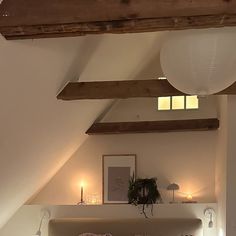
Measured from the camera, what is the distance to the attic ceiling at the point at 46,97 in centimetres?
265

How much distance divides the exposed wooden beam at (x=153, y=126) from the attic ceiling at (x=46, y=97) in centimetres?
21

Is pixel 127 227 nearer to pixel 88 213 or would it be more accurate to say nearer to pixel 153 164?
pixel 88 213

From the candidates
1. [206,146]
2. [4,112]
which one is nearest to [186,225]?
[206,146]

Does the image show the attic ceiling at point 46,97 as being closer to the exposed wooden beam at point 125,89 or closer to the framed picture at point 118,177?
the exposed wooden beam at point 125,89

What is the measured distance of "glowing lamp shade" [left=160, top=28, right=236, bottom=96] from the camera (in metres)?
2.03

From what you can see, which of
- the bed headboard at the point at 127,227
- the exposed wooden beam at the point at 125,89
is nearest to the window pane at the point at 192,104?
the bed headboard at the point at 127,227

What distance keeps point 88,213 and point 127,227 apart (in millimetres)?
561

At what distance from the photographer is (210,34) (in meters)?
2.04

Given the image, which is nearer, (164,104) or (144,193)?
(144,193)

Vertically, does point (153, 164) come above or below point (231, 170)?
above

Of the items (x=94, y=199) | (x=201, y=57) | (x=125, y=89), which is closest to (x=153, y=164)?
(x=94, y=199)

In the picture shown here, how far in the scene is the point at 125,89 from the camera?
148 inches

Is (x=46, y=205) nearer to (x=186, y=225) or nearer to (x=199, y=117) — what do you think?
(x=186, y=225)

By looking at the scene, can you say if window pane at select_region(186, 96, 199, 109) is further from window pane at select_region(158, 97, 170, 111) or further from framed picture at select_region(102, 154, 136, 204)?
framed picture at select_region(102, 154, 136, 204)
